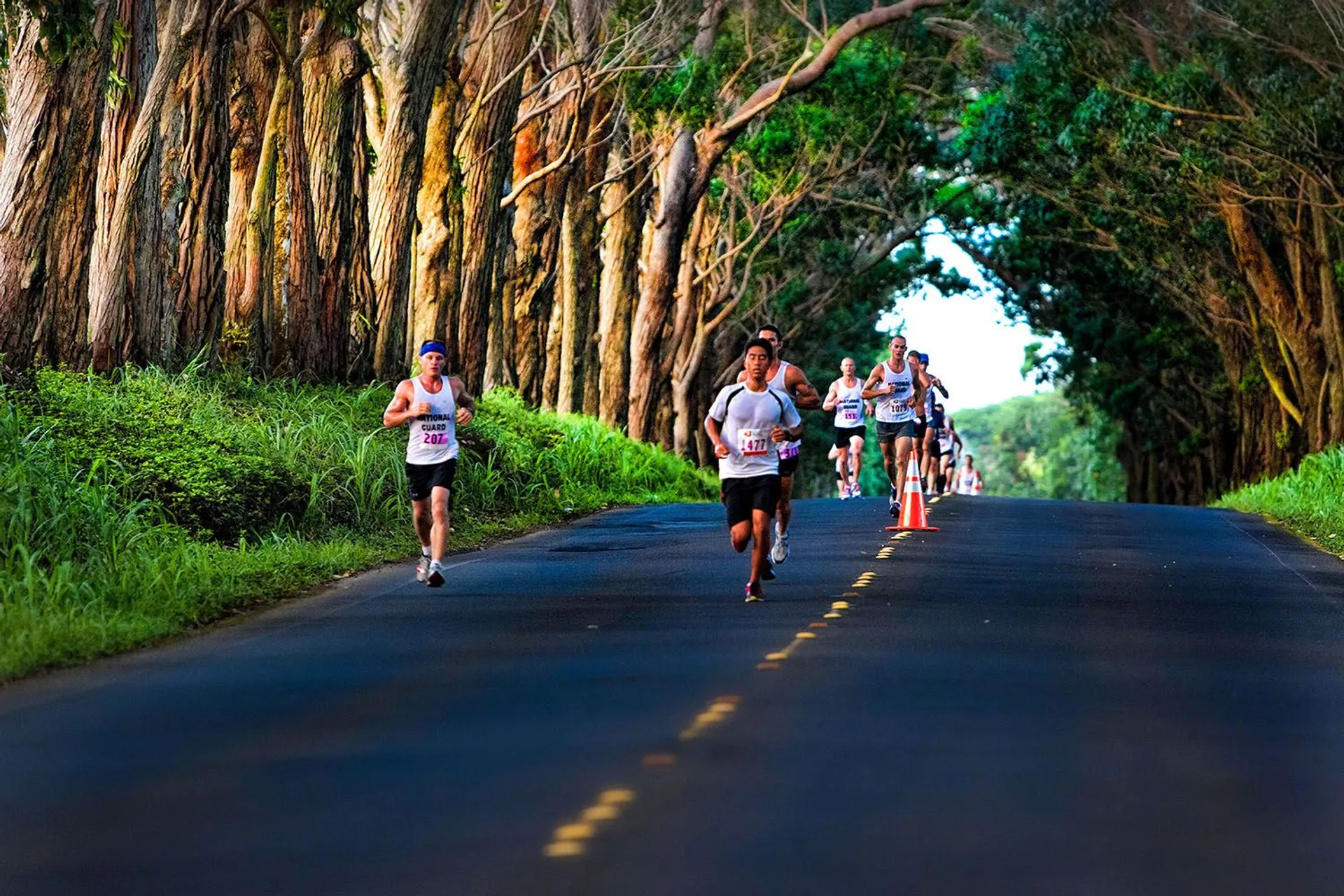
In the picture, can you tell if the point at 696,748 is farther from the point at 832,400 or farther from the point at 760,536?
the point at 832,400

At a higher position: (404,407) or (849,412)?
(849,412)

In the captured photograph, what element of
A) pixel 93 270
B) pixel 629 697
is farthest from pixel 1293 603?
pixel 93 270

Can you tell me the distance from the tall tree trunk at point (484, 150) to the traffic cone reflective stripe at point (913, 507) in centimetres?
804

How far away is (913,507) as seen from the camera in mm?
23391

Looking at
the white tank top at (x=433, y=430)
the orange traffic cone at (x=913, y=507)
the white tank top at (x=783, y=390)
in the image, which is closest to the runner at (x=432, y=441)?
the white tank top at (x=433, y=430)

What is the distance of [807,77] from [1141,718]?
2663cm

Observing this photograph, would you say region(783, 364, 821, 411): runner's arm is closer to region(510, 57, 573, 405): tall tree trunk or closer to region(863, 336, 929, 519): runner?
region(863, 336, 929, 519): runner

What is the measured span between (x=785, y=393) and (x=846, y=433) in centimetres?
1104

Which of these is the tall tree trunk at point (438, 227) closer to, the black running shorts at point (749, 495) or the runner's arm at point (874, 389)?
the runner's arm at point (874, 389)

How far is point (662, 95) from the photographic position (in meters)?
38.3

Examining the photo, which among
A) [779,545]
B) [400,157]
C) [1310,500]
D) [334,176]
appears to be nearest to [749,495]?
[779,545]

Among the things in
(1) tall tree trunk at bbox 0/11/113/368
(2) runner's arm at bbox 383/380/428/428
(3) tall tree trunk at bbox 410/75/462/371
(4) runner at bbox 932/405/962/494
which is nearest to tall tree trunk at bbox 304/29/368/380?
(3) tall tree trunk at bbox 410/75/462/371

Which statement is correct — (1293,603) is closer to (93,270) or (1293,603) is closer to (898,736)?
(898,736)

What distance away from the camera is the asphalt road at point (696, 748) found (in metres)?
6.65
